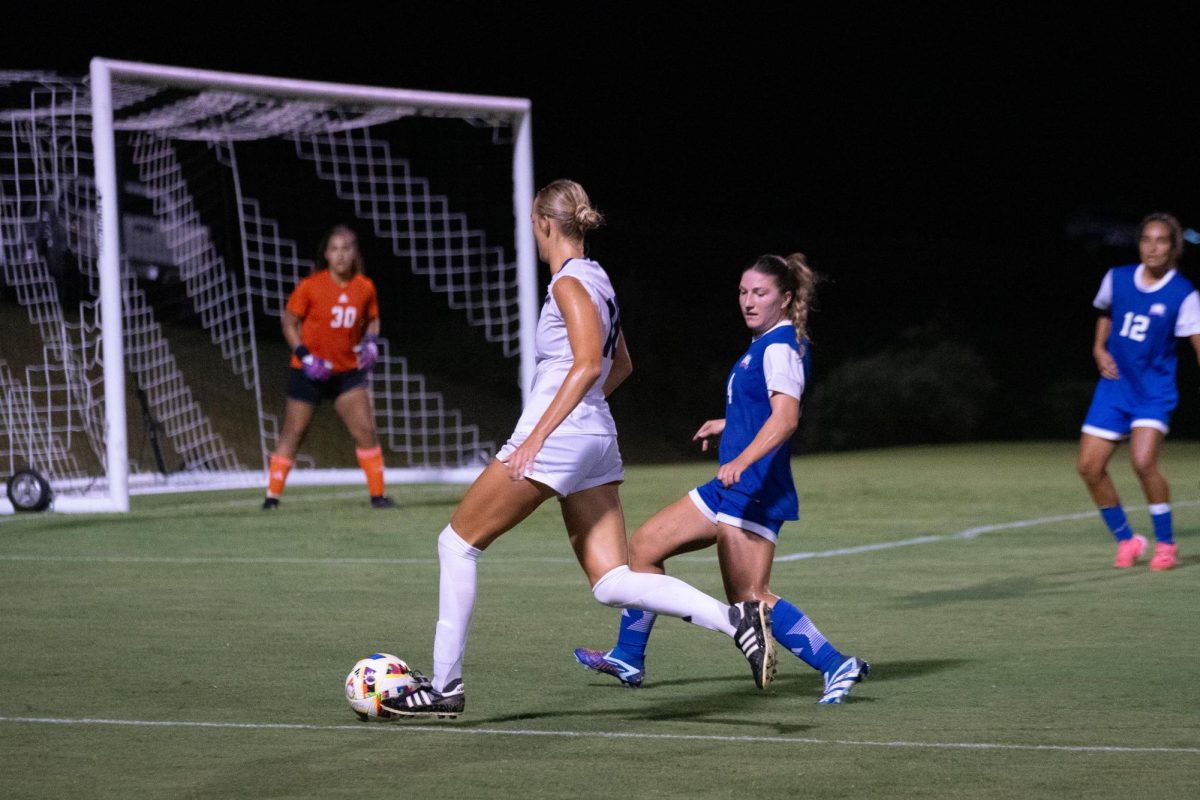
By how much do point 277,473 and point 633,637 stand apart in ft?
25.4

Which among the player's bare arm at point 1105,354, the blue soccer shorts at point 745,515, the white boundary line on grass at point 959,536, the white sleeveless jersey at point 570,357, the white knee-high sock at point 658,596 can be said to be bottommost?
the white boundary line on grass at point 959,536

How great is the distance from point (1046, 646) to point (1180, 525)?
557 centimetres

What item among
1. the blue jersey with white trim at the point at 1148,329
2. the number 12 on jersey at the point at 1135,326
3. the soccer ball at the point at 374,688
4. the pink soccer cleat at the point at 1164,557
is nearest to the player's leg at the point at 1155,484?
the pink soccer cleat at the point at 1164,557

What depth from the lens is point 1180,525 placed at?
12414mm

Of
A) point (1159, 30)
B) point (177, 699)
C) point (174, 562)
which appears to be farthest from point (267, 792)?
point (1159, 30)

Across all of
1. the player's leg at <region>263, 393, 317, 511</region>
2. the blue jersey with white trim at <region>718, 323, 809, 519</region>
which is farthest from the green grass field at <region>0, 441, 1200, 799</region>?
the player's leg at <region>263, 393, 317, 511</region>

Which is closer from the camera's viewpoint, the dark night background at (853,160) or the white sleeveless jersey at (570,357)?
the white sleeveless jersey at (570,357)

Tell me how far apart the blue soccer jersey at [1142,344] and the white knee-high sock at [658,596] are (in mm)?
4659

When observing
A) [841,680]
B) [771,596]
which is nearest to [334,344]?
[771,596]

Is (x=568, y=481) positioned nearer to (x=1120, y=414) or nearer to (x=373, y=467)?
(x=1120, y=414)

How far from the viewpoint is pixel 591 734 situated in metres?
5.60

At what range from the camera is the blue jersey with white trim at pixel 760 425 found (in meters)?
6.27

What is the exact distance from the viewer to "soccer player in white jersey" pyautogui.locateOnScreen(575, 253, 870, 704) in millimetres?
6121

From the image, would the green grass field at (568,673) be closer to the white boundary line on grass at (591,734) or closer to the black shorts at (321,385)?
the white boundary line on grass at (591,734)
